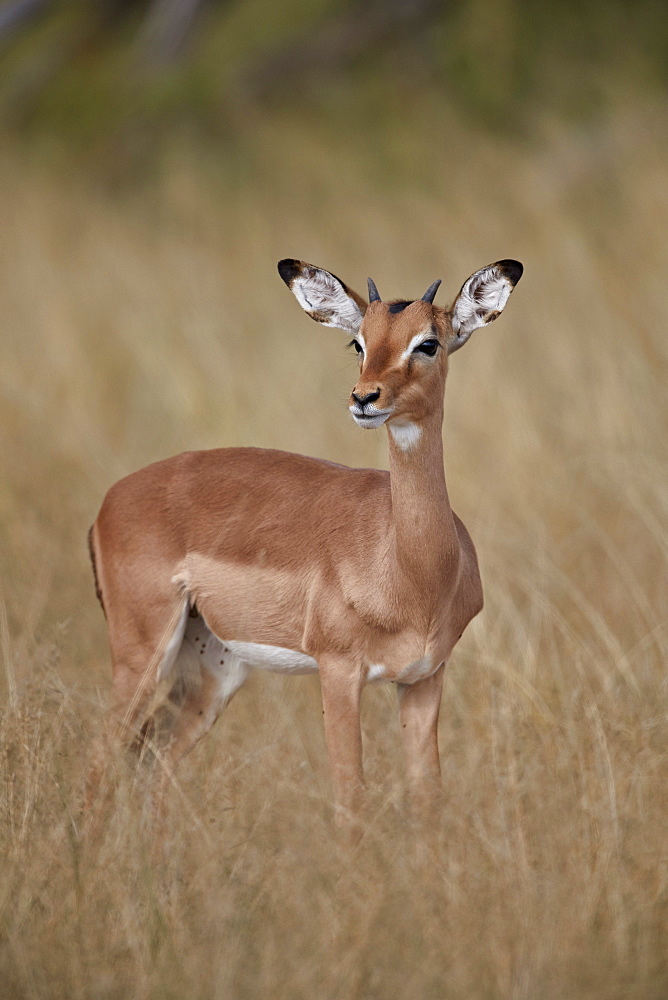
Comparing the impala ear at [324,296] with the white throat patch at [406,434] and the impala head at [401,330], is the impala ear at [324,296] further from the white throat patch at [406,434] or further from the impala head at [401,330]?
the white throat patch at [406,434]

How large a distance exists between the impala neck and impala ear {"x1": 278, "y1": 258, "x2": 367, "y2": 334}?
48cm

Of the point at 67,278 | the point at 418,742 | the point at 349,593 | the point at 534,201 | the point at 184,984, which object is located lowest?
the point at 184,984

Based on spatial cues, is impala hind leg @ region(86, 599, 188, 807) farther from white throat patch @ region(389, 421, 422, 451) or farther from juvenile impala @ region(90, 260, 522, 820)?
white throat patch @ region(389, 421, 422, 451)

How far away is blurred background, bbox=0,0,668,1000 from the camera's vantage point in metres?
3.43

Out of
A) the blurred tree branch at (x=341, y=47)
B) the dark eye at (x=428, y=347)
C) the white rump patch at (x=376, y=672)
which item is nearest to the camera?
the dark eye at (x=428, y=347)

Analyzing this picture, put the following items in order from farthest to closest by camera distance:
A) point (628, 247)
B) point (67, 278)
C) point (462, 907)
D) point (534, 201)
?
point (67, 278) < point (534, 201) < point (628, 247) < point (462, 907)

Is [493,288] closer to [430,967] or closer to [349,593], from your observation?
[349,593]

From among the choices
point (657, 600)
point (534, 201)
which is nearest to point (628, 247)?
point (534, 201)

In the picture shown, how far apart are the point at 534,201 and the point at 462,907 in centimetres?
737

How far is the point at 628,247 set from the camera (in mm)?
8797

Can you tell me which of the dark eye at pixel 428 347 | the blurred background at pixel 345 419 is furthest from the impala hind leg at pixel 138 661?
the dark eye at pixel 428 347

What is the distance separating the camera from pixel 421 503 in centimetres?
387

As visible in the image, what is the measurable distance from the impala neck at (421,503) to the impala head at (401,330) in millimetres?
48

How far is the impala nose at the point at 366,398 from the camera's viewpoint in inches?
138
